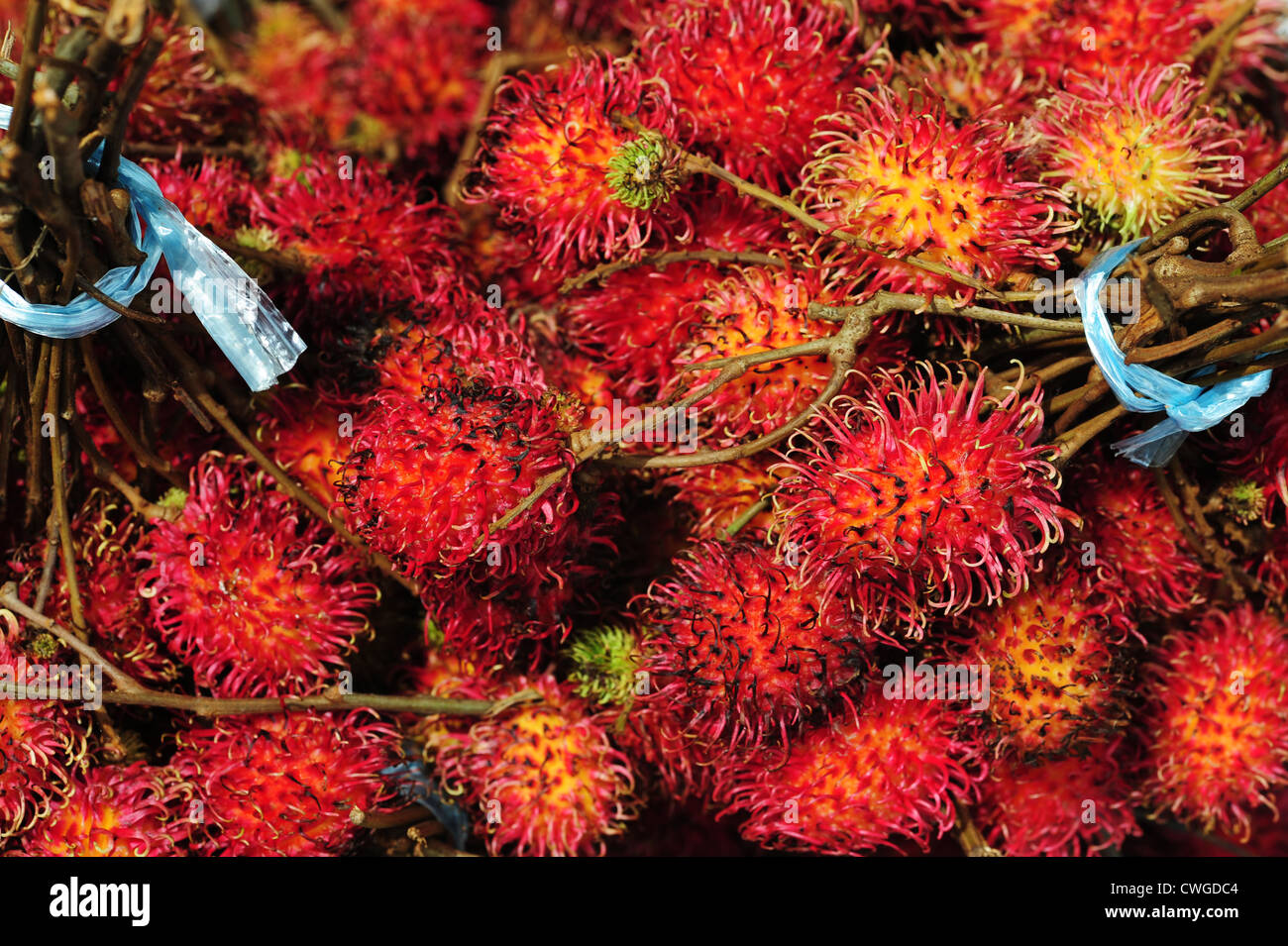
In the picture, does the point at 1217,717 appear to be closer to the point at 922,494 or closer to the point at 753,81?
the point at 922,494

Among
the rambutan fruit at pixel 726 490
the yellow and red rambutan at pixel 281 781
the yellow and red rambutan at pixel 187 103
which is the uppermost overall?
the yellow and red rambutan at pixel 187 103

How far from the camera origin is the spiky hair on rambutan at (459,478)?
1.05 metres

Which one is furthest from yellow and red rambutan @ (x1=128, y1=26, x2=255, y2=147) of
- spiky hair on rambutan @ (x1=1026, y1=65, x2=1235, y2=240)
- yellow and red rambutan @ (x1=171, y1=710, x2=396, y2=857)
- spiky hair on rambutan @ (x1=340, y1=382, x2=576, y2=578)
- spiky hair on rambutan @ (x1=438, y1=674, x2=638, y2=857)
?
spiky hair on rambutan @ (x1=1026, y1=65, x2=1235, y2=240)

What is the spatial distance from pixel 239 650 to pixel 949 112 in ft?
3.48

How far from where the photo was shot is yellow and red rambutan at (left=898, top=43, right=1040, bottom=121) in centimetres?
131

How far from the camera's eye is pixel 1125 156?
3.73 ft

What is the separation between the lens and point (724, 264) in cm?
125

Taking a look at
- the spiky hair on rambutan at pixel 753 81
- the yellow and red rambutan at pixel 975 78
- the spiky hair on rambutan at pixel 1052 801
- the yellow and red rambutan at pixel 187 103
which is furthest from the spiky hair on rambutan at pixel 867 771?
the yellow and red rambutan at pixel 187 103

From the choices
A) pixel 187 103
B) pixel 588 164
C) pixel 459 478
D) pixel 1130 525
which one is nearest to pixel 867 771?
pixel 1130 525

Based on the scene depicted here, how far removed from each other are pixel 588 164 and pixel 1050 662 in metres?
0.81

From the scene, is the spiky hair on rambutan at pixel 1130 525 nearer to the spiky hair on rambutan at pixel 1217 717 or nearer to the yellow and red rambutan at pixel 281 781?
the spiky hair on rambutan at pixel 1217 717

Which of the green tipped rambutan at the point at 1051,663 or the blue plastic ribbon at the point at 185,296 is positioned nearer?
the blue plastic ribbon at the point at 185,296

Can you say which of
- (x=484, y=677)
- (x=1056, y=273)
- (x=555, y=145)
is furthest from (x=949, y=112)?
(x=484, y=677)
